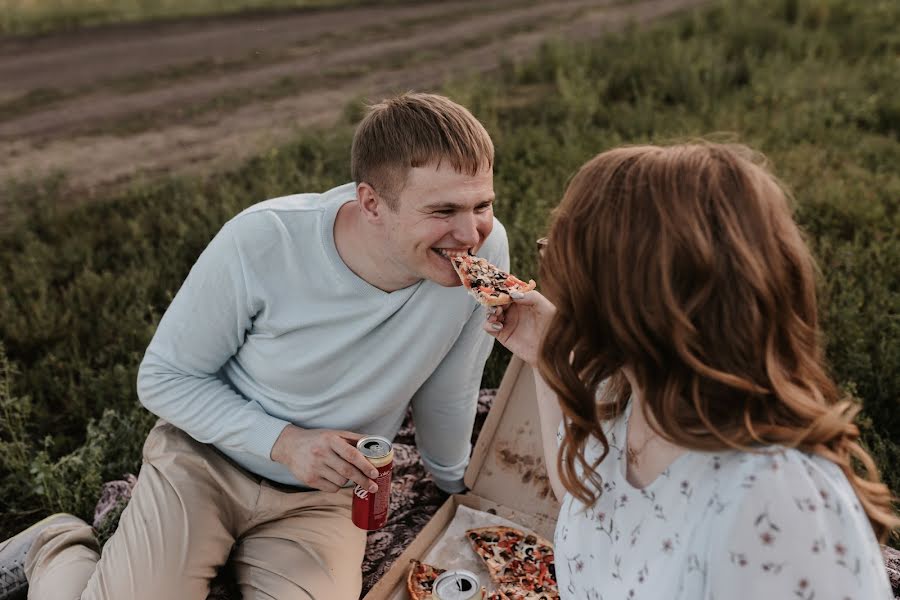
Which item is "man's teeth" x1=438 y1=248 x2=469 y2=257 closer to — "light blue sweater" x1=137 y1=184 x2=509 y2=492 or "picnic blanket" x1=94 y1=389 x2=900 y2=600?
"light blue sweater" x1=137 y1=184 x2=509 y2=492

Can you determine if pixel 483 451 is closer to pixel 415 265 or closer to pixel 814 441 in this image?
pixel 415 265

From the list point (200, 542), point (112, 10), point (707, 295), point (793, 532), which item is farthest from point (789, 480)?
point (112, 10)

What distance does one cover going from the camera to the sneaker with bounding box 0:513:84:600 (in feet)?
11.7

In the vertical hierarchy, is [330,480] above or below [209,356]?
below

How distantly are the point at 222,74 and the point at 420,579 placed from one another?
10285 mm

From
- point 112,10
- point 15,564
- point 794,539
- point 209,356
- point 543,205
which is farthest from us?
point 112,10

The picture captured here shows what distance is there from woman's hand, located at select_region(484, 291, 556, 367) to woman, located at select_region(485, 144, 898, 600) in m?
0.71

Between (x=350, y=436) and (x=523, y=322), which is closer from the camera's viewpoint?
(x=523, y=322)

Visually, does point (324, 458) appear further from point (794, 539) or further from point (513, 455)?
point (794, 539)

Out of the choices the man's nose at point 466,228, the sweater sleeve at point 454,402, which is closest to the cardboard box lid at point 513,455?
the sweater sleeve at point 454,402

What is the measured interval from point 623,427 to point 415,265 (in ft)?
3.62

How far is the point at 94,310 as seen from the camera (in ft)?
19.2

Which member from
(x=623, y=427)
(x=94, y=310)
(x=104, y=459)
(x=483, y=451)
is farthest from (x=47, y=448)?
(x=623, y=427)

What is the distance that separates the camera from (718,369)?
2043 millimetres
